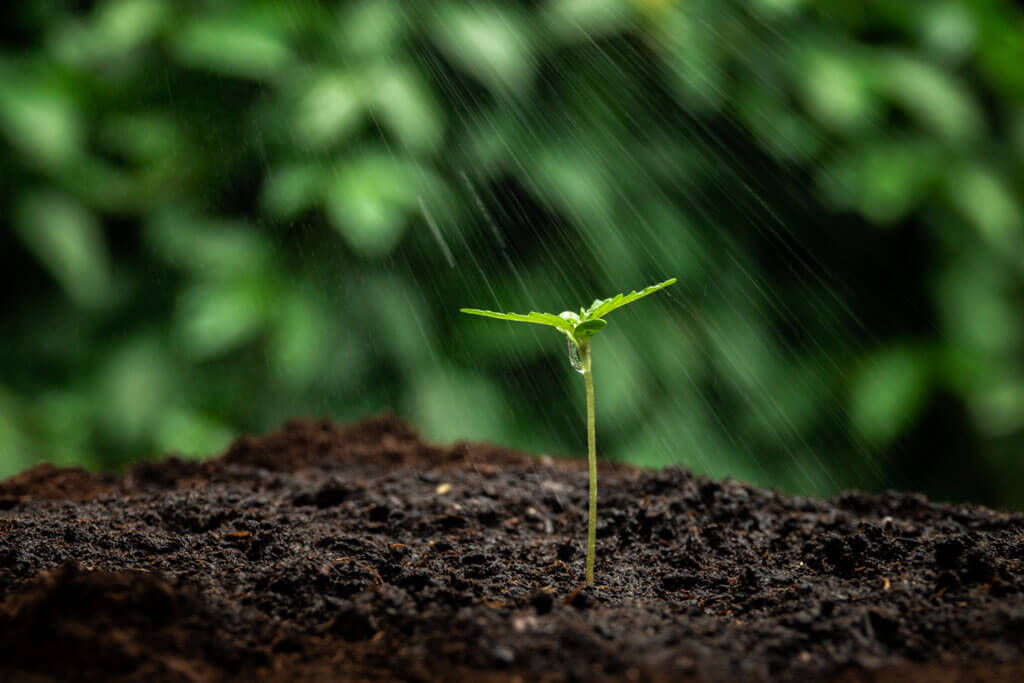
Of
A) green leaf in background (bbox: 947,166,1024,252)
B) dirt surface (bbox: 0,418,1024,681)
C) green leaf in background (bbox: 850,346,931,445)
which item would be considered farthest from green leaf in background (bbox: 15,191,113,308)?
green leaf in background (bbox: 947,166,1024,252)

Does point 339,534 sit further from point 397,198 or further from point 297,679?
point 397,198

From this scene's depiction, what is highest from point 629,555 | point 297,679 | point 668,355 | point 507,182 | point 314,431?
point 507,182

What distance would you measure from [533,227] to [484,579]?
1.48 m

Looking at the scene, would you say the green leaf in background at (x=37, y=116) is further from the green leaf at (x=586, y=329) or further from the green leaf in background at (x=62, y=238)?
the green leaf at (x=586, y=329)

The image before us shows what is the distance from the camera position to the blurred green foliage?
2.19 m

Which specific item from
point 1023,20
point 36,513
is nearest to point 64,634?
point 36,513

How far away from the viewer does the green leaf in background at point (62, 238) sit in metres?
2.17

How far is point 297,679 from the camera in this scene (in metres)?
0.72

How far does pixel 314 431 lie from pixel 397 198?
25.2 inches

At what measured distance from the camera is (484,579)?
1.04m

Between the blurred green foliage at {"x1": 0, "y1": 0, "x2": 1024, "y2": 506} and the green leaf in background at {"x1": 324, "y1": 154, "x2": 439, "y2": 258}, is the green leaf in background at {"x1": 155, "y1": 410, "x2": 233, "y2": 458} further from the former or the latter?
the green leaf in background at {"x1": 324, "y1": 154, "x2": 439, "y2": 258}

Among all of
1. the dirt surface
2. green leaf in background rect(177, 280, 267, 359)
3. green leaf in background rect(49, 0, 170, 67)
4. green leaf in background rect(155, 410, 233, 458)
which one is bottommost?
the dirt surface

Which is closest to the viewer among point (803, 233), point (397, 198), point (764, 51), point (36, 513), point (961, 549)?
point (961, 549)

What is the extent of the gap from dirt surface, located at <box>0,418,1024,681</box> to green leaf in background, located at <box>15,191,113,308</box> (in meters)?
0.79
